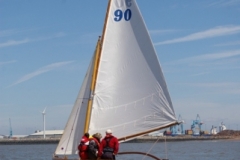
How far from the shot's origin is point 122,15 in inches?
963

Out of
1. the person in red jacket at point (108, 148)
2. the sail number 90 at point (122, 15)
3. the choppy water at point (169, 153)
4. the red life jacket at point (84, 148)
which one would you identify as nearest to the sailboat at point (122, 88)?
the sail number 90 at point (122, 15)

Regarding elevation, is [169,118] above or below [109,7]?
below

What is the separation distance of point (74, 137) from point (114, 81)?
2.79 metres

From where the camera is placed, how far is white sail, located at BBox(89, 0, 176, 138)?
24.2m

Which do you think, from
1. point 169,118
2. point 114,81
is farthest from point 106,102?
point 169,118

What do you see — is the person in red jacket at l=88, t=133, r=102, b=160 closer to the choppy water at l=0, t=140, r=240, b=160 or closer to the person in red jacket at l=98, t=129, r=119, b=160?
the person in red jacket at l=98, t=129, r=119, b=160

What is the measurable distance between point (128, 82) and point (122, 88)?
1.36 feet

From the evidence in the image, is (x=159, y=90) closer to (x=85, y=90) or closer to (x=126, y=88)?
(x=126, y=88)

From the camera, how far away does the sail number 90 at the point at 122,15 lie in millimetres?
24359

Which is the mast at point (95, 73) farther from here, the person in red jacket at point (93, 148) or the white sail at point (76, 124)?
the person in red jacket at point (93, 148)

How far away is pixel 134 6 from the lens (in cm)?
2448

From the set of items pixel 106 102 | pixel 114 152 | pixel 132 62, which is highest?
pixel 132 62

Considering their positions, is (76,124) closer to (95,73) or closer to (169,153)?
(95,73)

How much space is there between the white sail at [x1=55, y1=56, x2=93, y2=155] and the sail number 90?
213cm
